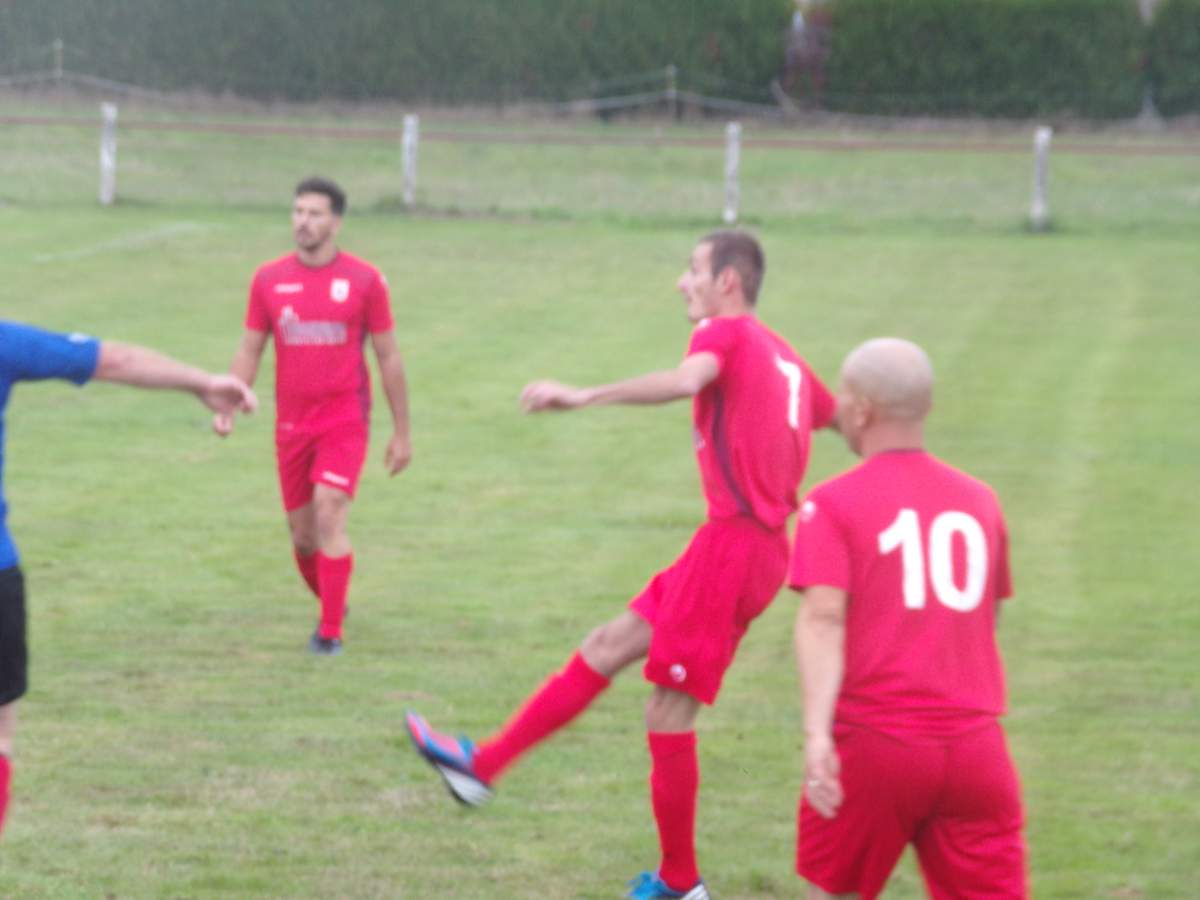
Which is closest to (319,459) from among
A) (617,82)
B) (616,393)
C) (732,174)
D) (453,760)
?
(453,760)

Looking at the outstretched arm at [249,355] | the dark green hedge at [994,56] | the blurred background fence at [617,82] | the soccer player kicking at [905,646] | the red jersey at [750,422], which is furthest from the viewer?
the dark green hedge at [994,56]

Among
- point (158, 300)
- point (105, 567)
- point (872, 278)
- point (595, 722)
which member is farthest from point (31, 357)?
point (872, 278)

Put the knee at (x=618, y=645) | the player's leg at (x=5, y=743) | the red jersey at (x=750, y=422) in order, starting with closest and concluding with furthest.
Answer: the player's leg at (x=5, y=743) < the red jersey at (x=750, y=422) < the knee at (x=618, y=645)

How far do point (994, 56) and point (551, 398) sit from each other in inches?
1548

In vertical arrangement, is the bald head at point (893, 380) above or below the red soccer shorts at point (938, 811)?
above

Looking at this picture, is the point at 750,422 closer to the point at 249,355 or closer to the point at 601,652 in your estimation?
the point at 601,652

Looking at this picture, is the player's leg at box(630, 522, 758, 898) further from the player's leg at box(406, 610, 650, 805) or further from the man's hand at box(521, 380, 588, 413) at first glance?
the man's hand at box(521, 380, 588, 413)

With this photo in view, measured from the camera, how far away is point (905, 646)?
4969 mm

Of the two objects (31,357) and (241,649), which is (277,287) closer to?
(241,649)

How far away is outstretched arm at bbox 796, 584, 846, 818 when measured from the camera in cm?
479

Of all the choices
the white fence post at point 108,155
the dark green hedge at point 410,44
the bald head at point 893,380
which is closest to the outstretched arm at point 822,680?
the bald head at point 893,380

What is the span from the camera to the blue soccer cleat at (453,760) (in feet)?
23.3

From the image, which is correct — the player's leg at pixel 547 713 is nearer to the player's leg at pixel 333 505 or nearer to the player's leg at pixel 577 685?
the player's leg at pixel 577 685

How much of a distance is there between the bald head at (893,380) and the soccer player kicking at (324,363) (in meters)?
5.15
